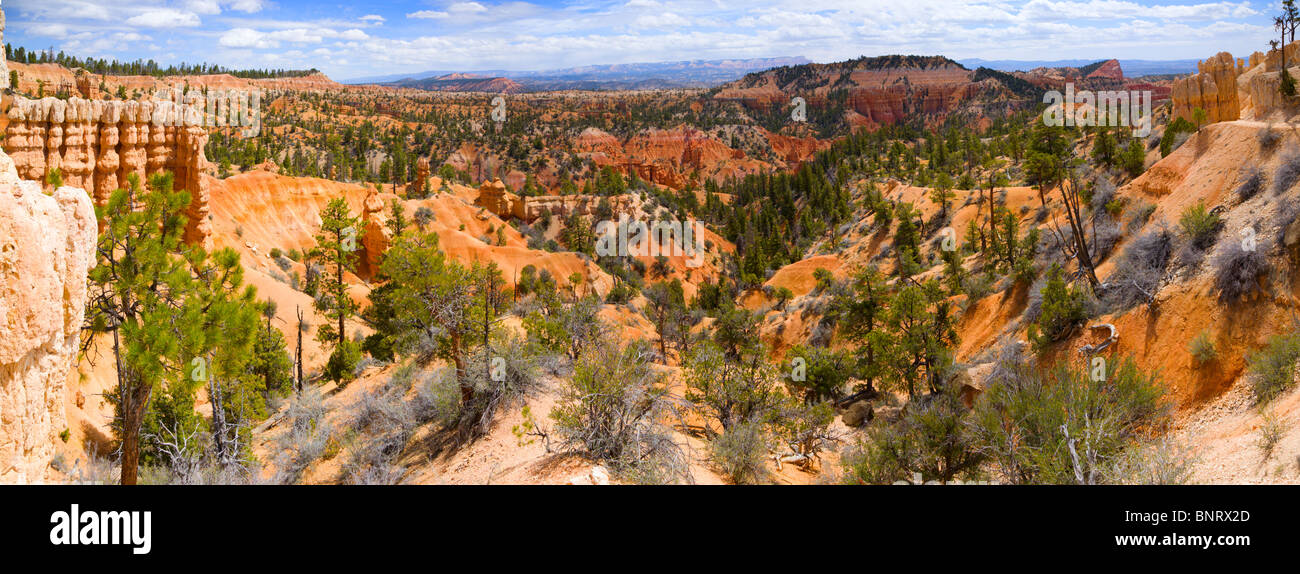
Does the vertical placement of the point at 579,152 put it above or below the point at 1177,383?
above

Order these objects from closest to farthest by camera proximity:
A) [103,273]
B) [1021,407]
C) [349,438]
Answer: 1. [103,273]
2. [1021,407]
3. [349,438]

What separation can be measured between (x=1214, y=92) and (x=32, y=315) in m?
44.3

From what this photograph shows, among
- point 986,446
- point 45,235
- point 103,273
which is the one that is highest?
point 45,235

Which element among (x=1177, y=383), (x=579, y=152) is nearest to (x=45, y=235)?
(x=1177, y=383)

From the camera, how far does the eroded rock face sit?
18.3 ft

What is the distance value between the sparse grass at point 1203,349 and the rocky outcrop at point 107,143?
26.6 m

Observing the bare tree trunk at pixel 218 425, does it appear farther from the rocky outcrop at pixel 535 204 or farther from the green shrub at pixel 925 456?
the rocky outcrop at pixel 535 204

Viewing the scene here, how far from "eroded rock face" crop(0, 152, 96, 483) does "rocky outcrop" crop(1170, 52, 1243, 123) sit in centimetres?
4148

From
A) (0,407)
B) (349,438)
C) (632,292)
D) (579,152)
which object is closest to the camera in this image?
(0,407)

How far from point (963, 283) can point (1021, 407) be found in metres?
20.9

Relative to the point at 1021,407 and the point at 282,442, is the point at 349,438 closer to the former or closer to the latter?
the point at 282,442

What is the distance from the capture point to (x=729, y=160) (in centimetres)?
11238

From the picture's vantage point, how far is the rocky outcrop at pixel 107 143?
760 inches

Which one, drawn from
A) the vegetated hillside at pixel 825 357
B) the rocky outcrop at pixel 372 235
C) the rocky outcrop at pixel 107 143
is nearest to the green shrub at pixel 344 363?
the vegetated hillside at pixel 825 357
